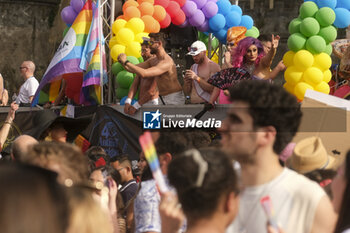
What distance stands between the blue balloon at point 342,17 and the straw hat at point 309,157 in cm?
473

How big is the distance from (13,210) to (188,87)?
6.36 metres

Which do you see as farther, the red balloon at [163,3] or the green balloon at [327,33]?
the red balloon at [163,3]

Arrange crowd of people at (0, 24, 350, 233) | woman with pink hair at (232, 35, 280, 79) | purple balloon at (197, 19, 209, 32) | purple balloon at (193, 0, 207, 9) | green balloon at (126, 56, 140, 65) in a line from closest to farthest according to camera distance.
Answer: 1. crowd of people at (0, 24, 350, 233)
2. woman with pink hair at (232, 35, 280, 79)
3. green balloon at (126, 56, 140, 65)
4. purple balloon at (193, 0, 207, 9)
5. purple balloon at (197, 19, 209, 32)

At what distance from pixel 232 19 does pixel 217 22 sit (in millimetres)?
331

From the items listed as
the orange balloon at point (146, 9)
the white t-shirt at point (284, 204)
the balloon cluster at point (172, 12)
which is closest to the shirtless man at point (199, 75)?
the orange balloon at point (146, 9)

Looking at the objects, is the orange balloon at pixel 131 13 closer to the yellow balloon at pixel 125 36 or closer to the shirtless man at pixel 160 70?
the yellow balloon at pixel 125 36

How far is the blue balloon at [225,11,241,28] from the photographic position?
998 cm

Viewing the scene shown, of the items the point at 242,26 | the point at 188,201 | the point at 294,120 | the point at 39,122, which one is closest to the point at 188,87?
the point at 242,26

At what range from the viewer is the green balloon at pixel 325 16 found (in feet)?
25.3

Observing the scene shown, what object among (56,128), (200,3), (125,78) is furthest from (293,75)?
(56,128)

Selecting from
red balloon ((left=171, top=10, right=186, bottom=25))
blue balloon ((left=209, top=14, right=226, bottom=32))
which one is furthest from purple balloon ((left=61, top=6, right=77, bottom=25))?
blue balloon ((left=209, top=14, right=226, bottom=32))

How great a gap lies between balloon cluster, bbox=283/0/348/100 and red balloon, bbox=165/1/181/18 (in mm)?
2030

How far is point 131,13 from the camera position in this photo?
8758 mm

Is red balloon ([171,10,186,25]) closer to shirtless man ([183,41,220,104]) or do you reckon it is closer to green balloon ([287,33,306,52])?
shirtless man ([183,41,220,104])
